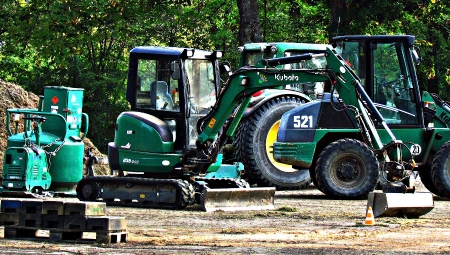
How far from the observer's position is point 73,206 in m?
11.9

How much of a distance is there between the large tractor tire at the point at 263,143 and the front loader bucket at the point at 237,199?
10.2 ft

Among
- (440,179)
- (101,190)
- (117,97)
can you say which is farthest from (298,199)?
(117,97)

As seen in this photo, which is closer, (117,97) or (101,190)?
(101,190)

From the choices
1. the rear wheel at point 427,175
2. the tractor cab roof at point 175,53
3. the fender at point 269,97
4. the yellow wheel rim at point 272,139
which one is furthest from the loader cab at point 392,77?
the tractor cab roof at point 175,53

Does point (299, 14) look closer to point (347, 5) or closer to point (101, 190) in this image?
point (347, 5)

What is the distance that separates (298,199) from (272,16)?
1575 cm

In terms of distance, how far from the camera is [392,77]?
65.2 feet

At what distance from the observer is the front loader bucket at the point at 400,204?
14.9 meters

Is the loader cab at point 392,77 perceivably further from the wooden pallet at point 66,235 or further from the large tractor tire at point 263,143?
the wooden pallet at point 66,235

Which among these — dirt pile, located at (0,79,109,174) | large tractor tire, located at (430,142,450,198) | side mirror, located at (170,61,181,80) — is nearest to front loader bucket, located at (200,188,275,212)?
side mirror, located at (170,61,181,80)

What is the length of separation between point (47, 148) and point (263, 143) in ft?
13.5

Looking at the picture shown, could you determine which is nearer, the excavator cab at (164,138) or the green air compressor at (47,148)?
the excavator cab at (164,138)

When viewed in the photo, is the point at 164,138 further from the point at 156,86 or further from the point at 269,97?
the point at 269,97

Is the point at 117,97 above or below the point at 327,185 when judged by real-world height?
above
